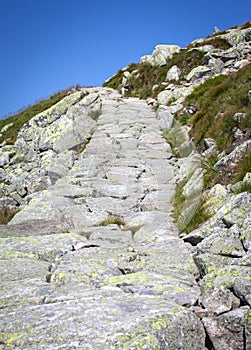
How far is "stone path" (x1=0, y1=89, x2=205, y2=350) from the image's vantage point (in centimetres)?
343

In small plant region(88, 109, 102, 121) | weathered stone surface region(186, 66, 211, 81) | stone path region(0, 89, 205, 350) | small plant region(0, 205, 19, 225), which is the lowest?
stone path region(0, 89, 205, 350)

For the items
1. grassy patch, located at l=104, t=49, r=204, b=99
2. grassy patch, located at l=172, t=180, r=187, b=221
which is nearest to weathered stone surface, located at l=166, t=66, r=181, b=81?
grassy patch, located at l=104, t=49, r=204, b=99

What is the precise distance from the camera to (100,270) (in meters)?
5.26

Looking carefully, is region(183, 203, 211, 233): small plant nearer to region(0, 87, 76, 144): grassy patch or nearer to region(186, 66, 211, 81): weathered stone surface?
region(0, 87, 76, 144): grassy patch

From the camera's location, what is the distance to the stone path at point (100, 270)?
3426 millimetres

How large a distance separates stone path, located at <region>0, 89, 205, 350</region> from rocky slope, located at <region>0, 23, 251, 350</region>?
0.02 metres

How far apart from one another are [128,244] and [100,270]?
1.89 meters

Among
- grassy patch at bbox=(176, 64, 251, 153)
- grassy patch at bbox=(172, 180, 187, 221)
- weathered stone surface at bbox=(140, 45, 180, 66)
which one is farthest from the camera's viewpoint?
weathered stone surface at bbox=(140, 45, 180, 66)

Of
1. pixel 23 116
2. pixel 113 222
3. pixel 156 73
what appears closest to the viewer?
pixel 113 222

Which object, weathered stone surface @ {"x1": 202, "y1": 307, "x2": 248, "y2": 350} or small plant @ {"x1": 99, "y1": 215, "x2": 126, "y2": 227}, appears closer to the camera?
weathered stone surface @ {"x1": 202, "y1": 307, "x2": 248, "y2": 350}

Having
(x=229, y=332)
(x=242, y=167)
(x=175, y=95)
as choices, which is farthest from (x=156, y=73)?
(x=229, y=332)

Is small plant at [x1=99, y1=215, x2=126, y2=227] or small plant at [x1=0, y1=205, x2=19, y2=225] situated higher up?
small plant at [x1=0, y1=205, x2=19, y2=225]

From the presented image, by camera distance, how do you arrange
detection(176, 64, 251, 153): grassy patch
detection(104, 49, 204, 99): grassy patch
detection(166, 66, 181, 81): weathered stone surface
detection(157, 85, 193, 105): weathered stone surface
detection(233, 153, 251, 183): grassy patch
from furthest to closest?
detection(104, 49, 204, 99): grassy patch < detection(166, 66, 181, 81): weathered stone surface < detection(157, 85, 193, 105): weathered stone surface < detection(176, 64, 251, 153): grassy patch < detection(233, 153, 251, 183): grassy patch

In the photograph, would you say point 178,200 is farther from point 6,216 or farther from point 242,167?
point 6,216
